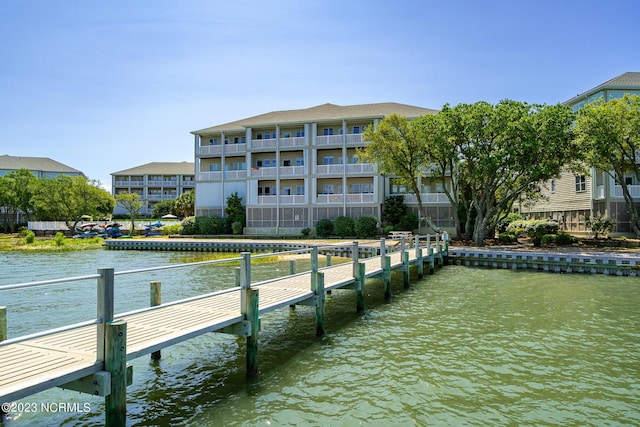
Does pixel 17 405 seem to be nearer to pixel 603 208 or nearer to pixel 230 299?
pixel 230 299

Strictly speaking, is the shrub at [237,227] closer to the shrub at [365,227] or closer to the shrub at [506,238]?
the shrub at [365,227]

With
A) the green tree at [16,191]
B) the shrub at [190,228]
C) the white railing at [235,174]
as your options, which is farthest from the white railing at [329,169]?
the green tree at [16,191]

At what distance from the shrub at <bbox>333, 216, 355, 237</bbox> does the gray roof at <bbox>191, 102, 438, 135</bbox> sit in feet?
31.6

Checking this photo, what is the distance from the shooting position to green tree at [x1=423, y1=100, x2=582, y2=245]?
89.3 ft

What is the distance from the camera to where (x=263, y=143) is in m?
45.4

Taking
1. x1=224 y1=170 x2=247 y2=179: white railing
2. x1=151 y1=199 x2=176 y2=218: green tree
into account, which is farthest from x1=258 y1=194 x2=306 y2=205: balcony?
x1=151 y1=199 x2=176 y2=218: green tree

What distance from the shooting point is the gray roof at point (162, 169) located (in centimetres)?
8650

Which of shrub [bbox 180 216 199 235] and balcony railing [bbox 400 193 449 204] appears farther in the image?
shrub [bbox 180 216 199 235]

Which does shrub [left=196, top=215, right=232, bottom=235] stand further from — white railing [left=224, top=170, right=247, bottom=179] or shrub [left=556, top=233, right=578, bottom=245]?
shrub [left=556, top=233, right=578, bottom=245]

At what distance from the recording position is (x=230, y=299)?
10.8 m

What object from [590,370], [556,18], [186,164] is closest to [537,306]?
[590,370]

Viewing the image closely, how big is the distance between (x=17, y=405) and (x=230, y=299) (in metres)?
4.57

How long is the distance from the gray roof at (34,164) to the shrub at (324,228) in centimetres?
6691

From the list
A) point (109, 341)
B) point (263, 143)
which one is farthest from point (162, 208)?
point (109, 341)
